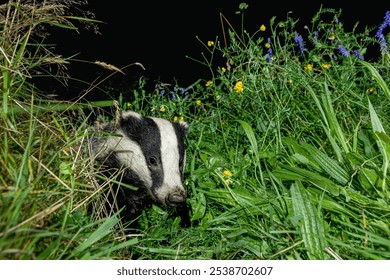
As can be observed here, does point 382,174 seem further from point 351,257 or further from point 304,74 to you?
point 304,74

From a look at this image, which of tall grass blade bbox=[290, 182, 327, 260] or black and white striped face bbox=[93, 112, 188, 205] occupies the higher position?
black and white striped face bbox=[93, 112, 188, 205]

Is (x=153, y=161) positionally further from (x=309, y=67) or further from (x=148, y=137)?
(x=309, y=67)

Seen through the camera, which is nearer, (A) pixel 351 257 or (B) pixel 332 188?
(A) pixel 351 257

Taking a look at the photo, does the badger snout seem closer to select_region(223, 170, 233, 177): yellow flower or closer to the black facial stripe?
the black facial stripe

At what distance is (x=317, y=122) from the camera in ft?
12.8

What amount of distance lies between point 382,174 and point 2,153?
1.87 meters

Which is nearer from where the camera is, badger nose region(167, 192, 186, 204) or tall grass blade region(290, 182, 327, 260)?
tall grass blade region(290, 182, 327, 260)

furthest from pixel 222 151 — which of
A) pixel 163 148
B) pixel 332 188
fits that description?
pixel 332 188

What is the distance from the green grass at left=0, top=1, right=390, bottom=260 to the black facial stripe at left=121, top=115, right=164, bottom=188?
248mm

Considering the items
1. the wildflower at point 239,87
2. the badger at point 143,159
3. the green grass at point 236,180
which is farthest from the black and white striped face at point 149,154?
the wildflower at point 239,87

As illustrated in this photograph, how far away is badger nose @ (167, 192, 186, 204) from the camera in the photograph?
3.48m

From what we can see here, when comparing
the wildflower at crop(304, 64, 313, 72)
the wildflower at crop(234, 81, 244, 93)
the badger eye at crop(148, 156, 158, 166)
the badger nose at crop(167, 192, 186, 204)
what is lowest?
the badger nose at crop(167, 192, 186, 204)

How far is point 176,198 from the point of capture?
3486 millimetres

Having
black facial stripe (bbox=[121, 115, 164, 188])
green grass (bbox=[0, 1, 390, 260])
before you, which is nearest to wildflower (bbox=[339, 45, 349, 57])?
green grass (bbox=[0, 1, 390, 260])
